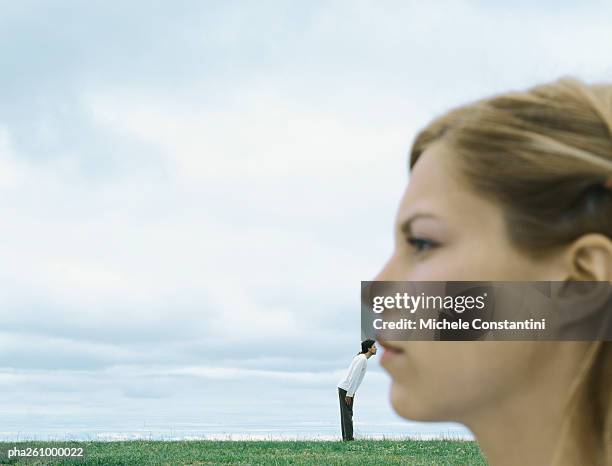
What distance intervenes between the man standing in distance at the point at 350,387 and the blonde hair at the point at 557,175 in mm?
13758

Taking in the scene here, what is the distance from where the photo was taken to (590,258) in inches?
83.4

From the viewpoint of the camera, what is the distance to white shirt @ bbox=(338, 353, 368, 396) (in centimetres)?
1625

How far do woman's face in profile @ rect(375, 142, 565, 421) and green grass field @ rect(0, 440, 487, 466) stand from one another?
368 inches

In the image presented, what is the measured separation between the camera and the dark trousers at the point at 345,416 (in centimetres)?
1658

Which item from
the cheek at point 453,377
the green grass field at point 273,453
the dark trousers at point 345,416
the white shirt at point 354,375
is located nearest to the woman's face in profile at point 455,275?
the cheek at point 453,377

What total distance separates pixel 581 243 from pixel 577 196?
0.14 m

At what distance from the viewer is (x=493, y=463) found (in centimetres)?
236

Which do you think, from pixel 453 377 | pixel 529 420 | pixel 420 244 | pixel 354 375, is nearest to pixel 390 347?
pixel 453 377


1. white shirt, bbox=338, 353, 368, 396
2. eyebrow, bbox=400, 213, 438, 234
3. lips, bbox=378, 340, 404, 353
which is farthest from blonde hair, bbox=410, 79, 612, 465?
white shirt, bbox=338, 353, 368, 396

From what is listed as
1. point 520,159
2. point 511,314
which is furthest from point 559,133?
point 511,314

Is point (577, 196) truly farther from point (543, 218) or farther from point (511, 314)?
point (511, 314)

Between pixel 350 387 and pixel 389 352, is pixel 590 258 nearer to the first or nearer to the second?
pixel 389 352

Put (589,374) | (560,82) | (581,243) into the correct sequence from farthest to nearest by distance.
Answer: (560,82), (589,374), (581,243)

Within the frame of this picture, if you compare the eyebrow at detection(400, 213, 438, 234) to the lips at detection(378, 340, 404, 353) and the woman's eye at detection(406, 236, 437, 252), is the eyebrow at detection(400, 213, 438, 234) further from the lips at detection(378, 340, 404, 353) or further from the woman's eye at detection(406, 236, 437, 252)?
the lips at detection(378, 340, 404, 353)
